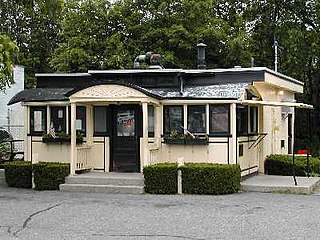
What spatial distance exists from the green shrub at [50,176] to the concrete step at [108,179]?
235 mm

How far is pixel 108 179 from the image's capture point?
16516 millimetres

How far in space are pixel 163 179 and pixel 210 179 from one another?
1.29 m

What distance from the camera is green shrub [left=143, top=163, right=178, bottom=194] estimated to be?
15906 millimetres

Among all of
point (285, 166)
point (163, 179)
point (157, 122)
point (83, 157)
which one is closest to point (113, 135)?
point (83, 157)

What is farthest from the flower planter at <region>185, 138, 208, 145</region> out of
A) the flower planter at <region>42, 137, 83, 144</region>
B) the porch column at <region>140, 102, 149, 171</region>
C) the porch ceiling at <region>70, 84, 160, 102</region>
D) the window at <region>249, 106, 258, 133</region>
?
the flower planter at <region>42, 137, 83, 144</region>

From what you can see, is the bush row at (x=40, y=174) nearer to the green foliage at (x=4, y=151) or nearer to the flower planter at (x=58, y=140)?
the flower planter at (x=58, y=140)

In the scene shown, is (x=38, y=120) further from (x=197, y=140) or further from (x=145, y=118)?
(x=197, y=140)

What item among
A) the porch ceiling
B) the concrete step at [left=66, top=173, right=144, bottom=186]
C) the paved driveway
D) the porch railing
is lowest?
the paved driveway

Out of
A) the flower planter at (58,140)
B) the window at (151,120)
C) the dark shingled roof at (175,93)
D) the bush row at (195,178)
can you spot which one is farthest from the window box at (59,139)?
the bush row at (195,178)

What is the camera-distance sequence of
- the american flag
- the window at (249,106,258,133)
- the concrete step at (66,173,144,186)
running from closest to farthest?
the concrete step at (66,173,144,186)
the american flag
the window at (249,106,258,133)

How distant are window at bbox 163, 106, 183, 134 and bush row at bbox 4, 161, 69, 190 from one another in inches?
127

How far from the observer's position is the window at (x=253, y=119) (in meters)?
19.2

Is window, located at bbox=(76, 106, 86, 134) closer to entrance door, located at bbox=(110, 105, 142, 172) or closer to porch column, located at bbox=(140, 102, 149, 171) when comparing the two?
entrance door, located at bbox=(110, 105, 142, 172)

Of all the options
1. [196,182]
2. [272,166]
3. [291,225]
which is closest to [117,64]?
[272,166]
